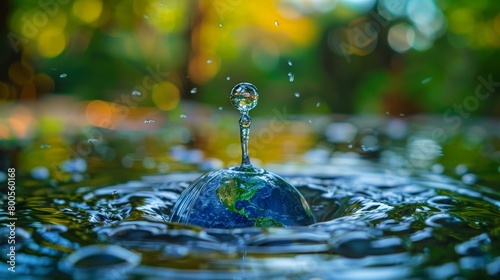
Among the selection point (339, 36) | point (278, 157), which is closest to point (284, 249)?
point (278, 157)

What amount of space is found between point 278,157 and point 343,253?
10.8ft

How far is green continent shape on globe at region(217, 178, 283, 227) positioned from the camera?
2506 mm

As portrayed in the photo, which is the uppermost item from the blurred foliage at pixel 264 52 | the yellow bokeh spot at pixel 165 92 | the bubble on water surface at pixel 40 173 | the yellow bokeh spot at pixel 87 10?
the yellow bokeh spot at pixel 87 10

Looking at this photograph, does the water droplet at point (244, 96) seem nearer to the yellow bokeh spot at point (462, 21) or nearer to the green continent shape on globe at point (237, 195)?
the green continent shape on globe at point (237, 195)

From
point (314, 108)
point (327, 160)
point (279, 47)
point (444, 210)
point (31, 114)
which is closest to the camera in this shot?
point (444, 210)

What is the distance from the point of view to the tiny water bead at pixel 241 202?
8.25 ft

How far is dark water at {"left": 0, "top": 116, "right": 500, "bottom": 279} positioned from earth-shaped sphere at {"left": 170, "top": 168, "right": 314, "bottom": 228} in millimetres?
141

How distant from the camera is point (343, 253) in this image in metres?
2.08

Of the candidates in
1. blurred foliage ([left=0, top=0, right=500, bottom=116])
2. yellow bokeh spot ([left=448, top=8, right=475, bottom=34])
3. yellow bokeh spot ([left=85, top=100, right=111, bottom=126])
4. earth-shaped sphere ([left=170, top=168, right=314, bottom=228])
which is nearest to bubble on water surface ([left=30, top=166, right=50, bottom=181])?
earth-shaped sphere ([left=170, top=168, right=314, bottom=228])

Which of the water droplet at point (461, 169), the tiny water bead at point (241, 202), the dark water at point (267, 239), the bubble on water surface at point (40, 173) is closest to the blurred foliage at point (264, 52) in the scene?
the water droplet at point (461, 169)

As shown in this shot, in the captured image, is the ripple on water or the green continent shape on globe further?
the green continent shape on globe

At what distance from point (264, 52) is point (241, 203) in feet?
58.8

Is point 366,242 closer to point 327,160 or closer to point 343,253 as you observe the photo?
point 343,253

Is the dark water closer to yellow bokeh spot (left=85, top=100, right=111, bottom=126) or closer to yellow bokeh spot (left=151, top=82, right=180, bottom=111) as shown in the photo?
yellow bokeh spot (left=85, top=100, right=111, bottom=126)
